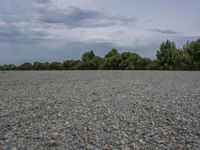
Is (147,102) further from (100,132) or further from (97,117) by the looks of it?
(100,132)

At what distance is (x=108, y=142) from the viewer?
539cm

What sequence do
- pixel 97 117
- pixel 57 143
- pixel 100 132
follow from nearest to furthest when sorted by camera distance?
pixel 57 143, pixel 100 132, pixel 97 117

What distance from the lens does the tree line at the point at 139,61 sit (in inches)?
1507

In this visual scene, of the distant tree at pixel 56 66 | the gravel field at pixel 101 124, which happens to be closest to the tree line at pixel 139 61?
the distant tree at pixel 56 66

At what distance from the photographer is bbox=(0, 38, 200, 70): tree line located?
126ft

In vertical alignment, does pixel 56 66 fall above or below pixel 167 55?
below

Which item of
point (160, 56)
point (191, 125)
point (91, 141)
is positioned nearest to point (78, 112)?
point (91, 141)

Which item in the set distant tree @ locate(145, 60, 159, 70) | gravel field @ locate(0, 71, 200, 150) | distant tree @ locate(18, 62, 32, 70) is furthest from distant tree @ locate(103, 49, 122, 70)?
gravel field @ locate(0, 71, 200, 150)

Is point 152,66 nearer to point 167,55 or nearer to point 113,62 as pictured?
point 167,55

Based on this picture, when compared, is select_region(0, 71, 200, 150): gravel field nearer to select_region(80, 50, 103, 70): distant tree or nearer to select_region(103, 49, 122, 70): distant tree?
select_region(103, 49, 122, 70): distant tree

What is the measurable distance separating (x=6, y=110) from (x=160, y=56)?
117 ft

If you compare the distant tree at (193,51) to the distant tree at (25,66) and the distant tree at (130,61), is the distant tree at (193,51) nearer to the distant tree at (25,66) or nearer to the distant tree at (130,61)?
the distant tree at (130,61)

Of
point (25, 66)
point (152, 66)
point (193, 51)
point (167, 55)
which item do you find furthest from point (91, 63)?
point (193, 51)

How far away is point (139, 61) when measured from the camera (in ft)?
141
